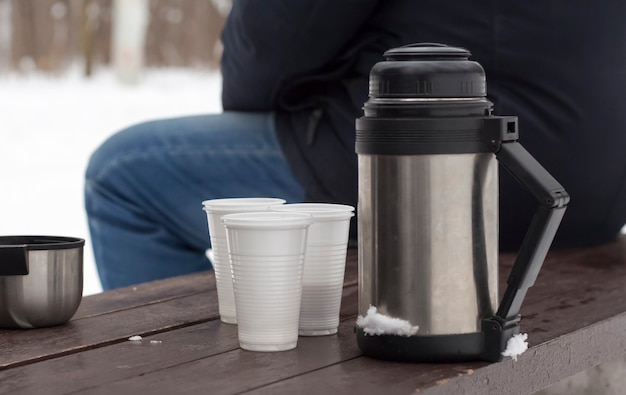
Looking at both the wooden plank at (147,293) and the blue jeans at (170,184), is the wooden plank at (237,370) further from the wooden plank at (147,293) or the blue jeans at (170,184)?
the blue jeans at (170,184)

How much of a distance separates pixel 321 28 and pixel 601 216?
0.64 m

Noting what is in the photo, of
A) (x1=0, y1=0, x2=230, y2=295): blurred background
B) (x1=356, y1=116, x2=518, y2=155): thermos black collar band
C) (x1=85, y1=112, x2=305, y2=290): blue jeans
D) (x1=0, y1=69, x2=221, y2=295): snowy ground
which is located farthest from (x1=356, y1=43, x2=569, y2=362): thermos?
(x1=0, y1=0, x2=230, y2=295): blurred background

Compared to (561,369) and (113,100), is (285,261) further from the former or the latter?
(113,100)

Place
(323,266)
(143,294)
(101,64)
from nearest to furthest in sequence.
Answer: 1. (323,266)
2. (143,294)
3. (101,64)

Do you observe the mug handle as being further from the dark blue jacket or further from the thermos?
the dark blue jacket

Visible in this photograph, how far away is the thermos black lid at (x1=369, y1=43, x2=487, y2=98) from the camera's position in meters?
1.05

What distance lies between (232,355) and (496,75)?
3.08 ft

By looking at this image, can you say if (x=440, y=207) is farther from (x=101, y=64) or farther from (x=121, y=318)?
(x=101, y=64)

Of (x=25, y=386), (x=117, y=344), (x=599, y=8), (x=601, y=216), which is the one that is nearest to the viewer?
(x=25, y=386)

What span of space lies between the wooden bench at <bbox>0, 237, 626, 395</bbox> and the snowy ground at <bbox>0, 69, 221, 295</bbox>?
230 centimetres

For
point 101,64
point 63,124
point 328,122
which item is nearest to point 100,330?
point 328,122

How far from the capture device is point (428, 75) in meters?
1.05

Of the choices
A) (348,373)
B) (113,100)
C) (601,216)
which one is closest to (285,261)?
(348,373)

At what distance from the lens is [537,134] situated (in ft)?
6.22
